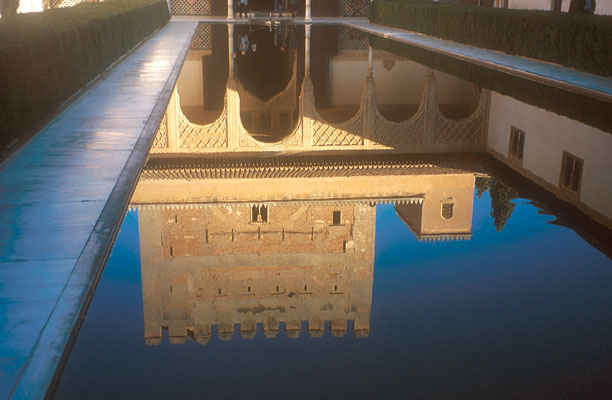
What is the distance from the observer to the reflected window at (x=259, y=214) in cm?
470

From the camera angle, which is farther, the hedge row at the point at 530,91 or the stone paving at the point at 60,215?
the hedge row at the point at 530,91

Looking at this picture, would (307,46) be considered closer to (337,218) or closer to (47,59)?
(47,59)

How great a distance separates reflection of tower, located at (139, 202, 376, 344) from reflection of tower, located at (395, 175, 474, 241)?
1.11ft

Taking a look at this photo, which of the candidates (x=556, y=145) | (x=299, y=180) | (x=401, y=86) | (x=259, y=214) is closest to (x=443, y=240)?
(x=259, y=214)

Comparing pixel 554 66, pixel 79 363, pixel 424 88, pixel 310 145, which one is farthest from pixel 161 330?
pixel 554 66

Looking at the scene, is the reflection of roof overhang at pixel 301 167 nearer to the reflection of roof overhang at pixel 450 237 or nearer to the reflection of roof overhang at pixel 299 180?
the reflection of roof overhang at pixel 299 180

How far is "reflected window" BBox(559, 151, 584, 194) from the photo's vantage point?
5.69m

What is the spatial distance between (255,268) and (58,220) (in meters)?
1.27

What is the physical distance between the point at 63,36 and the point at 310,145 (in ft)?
11.6

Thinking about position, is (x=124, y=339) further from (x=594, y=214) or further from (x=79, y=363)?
(x=594, y=214)

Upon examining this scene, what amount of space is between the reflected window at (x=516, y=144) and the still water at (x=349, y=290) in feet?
1.66

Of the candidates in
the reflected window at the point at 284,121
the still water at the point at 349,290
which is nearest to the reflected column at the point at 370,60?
the reflected window at the point at 284,121

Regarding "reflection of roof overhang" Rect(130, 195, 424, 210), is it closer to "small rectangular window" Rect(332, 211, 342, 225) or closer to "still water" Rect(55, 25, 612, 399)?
"still water" Rect(55, 25, 612, 399)

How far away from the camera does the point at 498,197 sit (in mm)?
5648
